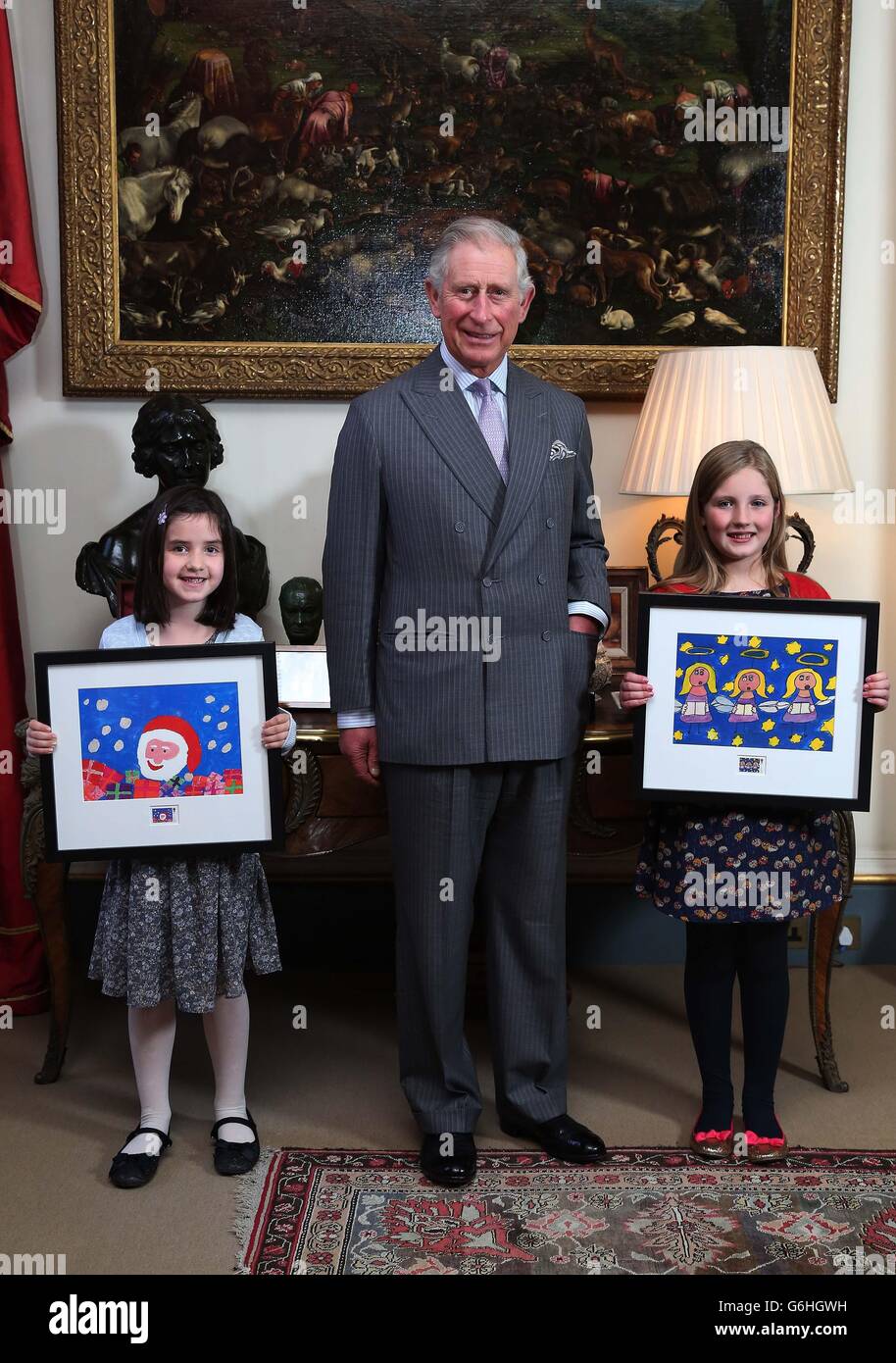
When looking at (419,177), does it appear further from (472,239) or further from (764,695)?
(764,695)

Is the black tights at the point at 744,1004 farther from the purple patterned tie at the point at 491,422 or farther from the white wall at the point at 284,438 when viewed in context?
the white wall at the point at 284,438

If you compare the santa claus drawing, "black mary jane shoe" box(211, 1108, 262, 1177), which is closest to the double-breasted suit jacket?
the santa claus drawing

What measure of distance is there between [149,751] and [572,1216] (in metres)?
1.29

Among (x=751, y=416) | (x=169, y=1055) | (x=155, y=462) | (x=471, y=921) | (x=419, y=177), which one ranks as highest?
(x=419, y=177)

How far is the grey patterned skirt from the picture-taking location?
2.68 m

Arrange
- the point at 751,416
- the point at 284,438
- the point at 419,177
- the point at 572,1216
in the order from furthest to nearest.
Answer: the point at 284,438, the point at 419,177, the point at 751,416, the point at 572,1216

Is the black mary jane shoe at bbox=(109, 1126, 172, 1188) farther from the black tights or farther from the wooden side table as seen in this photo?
the black tights

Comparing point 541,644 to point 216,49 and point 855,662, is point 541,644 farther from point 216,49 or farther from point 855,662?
point 216,49

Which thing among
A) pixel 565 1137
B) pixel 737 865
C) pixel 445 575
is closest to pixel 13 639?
pixel 445 575

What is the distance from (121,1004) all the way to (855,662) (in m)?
2.37

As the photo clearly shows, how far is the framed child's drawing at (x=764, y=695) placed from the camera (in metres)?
2.63

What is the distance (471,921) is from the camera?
2783mm

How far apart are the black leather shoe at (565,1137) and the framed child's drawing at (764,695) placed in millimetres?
775

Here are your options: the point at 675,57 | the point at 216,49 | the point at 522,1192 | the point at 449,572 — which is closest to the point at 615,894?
the point at 522,1192
